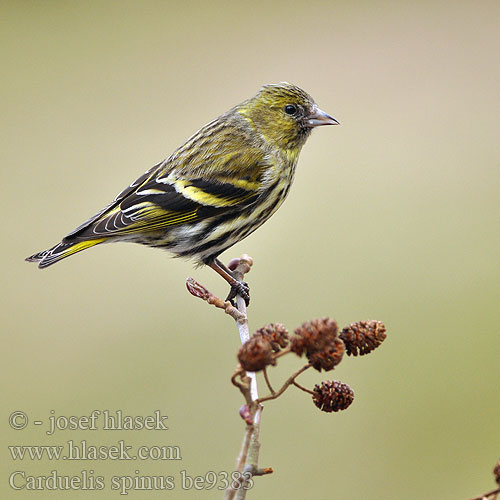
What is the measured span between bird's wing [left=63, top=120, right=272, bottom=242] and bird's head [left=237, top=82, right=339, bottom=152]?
5.7 inches

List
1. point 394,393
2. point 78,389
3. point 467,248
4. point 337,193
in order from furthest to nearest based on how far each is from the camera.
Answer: point 337,193, point 467,248, point 78,389, point 394,393

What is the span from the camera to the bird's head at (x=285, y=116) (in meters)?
3.29

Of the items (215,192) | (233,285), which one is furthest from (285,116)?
(233,285)

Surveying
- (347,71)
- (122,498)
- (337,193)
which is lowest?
(122,498)

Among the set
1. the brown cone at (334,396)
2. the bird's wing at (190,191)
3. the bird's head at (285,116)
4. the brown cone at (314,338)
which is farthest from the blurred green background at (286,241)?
the brown cone at (314,338)

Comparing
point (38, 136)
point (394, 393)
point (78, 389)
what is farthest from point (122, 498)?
point (38, 136)

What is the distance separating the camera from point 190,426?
15.4 feet

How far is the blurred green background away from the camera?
15.1 ft

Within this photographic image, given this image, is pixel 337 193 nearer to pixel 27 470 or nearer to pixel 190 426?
pixel 190 426

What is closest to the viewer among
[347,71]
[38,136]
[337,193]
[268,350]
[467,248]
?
[268,350]

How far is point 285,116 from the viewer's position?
331 cm

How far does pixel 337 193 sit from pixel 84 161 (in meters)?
2.65

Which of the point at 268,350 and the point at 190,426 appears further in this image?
the point at 190,426

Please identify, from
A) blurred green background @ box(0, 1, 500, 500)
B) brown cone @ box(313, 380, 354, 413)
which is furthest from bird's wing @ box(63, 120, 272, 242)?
blurred green background @ box(0, 1, 500, 500)
